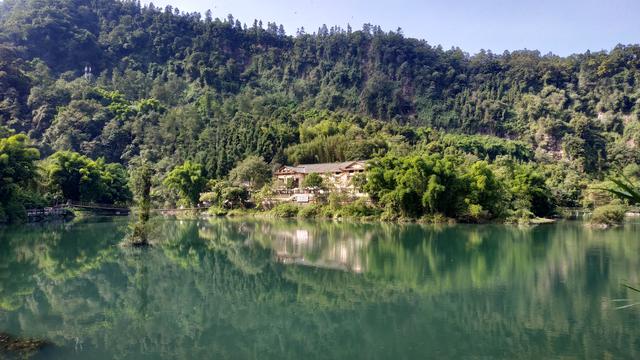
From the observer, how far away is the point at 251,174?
184ft

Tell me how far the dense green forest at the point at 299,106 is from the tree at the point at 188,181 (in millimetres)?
2169

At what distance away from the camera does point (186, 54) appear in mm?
116625

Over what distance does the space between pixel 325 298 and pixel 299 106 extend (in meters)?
79.7

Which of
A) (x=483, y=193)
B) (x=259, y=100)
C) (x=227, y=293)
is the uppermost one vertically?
(x=259, y=100)

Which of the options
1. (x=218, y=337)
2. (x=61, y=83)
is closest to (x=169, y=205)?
(x=61, y=83)

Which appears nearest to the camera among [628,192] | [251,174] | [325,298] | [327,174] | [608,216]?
[628,192]

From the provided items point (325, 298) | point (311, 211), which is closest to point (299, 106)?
point (311, 211)

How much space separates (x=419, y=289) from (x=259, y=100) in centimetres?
7391

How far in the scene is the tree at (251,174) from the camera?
55781 mm

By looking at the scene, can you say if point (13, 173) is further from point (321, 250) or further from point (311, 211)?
point (311, 211)

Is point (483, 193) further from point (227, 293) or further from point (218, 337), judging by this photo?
point (218, 337)

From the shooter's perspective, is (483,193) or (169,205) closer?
(483,193)

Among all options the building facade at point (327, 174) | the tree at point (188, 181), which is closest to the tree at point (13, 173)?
the tree at point (188, 181)

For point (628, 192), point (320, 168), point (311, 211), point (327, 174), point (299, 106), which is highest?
point (299, 106)
